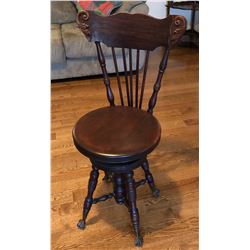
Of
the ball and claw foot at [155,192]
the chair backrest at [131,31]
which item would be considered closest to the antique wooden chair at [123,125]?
the chair backrest at [131,31]

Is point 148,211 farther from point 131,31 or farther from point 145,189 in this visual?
point 131,31

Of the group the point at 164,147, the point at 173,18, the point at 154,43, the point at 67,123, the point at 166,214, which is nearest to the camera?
the point at 173,18

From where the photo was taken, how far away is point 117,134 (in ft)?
4.03

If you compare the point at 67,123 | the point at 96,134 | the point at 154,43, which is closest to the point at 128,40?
the point at 154,43

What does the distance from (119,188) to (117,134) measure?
1.15ft

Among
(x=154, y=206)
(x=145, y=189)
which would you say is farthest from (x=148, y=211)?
(x=145, y=189)

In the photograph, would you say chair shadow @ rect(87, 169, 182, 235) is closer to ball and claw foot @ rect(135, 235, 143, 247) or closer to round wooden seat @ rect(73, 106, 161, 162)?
ball and claw foot @ rect(135, 235, 143, 247)

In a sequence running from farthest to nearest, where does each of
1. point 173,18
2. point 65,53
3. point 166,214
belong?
point 65,53, point 166,214, point 173,18
